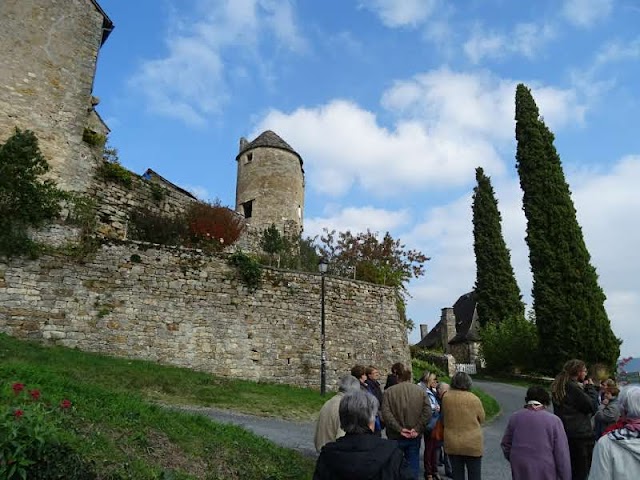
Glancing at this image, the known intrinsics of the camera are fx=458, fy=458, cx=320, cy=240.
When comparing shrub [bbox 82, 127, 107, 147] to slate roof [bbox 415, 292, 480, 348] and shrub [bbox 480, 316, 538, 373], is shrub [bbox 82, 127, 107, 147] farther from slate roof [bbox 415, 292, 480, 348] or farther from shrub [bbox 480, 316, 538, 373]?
slate roof [bbox 415, 292, 480, 348]

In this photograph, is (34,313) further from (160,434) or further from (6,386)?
(160,434)

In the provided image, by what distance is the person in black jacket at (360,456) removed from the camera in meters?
2.62

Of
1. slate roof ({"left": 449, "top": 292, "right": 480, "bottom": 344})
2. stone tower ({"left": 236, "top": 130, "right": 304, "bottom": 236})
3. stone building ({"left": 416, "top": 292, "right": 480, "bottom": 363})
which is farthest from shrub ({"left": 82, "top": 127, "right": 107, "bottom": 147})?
stone building ({"left": 416, "top": 292, "right": 480, "bottom": 363})

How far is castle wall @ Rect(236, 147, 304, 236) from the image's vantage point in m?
28.3

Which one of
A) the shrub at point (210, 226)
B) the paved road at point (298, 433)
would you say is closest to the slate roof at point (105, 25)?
the shrub at point (210, 226)

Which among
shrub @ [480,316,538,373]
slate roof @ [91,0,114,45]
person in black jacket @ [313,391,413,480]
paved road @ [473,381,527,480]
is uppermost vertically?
slate roof @ [91,0,114,45]

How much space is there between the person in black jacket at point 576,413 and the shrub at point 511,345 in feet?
75.0

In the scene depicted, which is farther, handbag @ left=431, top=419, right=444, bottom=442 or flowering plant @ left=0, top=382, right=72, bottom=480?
handbag @ left=431, top=419, right=444, bottom=442

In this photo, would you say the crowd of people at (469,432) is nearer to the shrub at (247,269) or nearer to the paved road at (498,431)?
the paved road at (498,431)

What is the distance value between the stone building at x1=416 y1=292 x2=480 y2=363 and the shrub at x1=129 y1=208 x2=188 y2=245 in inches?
1097

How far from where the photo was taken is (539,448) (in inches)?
167

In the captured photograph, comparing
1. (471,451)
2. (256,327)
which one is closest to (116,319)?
(256,327)

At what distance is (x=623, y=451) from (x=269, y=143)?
95.0 feet

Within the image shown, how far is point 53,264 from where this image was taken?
12742 millimetres
